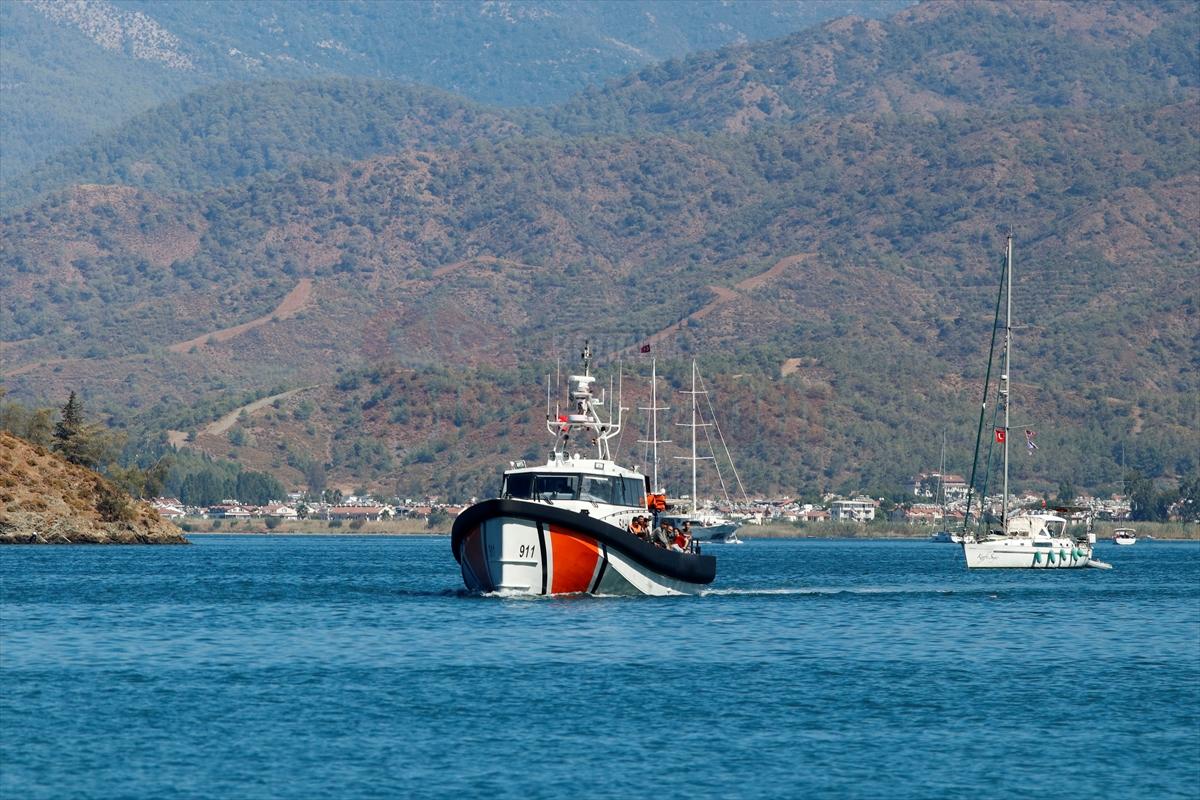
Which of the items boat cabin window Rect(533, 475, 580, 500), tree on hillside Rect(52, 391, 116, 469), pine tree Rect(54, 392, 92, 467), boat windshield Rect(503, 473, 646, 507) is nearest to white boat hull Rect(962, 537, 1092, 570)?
boat windshield Rect(503, 473, 646, 507)

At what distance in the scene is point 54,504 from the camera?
166 m

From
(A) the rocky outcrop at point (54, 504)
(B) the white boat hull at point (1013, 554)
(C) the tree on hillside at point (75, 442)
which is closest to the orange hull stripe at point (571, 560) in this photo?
(B) the white boat hull at point (1013, 554)

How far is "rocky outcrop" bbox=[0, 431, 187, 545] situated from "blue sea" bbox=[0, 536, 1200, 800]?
65.8 metres

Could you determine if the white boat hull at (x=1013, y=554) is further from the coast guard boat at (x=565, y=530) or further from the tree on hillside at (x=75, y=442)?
the tree on hillside at (x=75, y=442)

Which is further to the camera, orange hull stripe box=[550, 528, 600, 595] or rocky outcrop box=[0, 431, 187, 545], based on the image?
rocky outcrop box=[0, 431, 187, 545]

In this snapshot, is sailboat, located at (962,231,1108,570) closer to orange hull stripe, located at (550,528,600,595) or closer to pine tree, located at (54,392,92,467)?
orange hull stripe, located at (550,528,600,595)

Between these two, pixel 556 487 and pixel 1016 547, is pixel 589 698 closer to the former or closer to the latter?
pixel 556 487

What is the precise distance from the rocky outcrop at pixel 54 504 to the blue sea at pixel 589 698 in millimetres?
65750

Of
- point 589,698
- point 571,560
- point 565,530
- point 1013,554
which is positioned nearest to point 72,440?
point 1013,554

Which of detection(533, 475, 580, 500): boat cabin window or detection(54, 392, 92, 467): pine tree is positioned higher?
detection(54, 392, 92, 467): pine tree

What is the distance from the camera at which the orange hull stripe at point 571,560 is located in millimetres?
80812

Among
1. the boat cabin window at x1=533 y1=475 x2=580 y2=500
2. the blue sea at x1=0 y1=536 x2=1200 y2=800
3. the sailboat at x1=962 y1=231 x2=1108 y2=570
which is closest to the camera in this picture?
the blue sea at x1=0 y1=536 x2=1200 y2=800

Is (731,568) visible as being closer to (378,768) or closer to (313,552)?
(313,552)

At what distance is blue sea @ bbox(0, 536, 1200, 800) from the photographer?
157ft
